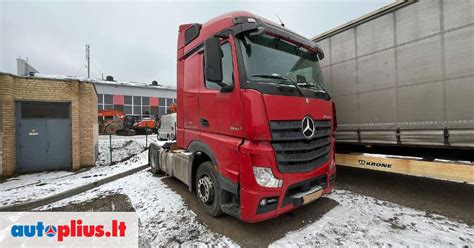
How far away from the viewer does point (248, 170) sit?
2.69 m

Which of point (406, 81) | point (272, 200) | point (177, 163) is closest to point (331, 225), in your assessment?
point (272, 200)

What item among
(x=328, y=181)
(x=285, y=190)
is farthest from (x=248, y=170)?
(x=328, y=181)

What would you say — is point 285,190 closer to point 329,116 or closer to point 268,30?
point 329,116

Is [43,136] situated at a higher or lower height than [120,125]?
lower

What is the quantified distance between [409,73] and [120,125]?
75.1ft

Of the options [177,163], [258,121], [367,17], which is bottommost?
[177,163]

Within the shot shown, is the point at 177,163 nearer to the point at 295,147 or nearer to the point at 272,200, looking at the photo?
the point at 272,200

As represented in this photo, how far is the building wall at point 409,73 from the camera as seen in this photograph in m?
3.15

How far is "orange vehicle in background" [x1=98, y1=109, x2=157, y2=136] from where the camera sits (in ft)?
66.9

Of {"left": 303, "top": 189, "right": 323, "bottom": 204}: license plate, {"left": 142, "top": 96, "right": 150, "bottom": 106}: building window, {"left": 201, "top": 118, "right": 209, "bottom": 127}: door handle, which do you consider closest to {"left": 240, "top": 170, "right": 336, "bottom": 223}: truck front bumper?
{"left": 303, "top": 189, "right": 323, "bottom": 204}: license plate

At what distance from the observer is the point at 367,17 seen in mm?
4250

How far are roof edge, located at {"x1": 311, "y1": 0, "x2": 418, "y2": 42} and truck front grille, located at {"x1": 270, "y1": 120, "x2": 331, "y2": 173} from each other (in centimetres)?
270

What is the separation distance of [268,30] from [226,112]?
55.3 inches

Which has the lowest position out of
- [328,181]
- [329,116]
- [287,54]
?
[328,181]
